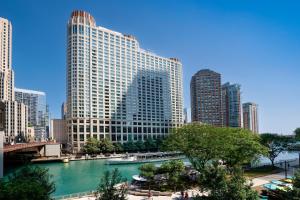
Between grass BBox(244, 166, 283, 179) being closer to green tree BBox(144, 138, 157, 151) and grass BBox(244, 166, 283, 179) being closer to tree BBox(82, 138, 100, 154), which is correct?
tree BBox(82, 138, 100, 154)

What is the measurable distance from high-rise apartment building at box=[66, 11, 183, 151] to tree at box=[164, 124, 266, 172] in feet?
369

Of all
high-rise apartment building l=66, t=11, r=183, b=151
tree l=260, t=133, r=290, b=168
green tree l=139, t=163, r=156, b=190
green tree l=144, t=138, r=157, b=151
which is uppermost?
high-rise apartment building l=66, t=11, r=183, b=151

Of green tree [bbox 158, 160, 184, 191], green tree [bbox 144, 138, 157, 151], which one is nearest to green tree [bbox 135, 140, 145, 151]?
green tree [bbox 144, 138, 157, 151]

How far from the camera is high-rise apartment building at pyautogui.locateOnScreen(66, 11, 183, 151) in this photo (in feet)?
532

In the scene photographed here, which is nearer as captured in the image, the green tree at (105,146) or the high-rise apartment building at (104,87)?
the green tree at (105,146)

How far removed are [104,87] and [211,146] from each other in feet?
425

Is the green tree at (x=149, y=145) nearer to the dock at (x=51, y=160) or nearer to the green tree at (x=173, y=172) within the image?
the dock at (x=51, y=160)

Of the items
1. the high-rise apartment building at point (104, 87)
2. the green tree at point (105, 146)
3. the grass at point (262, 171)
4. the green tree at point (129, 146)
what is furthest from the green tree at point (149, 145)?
the grass at point (262, 171)

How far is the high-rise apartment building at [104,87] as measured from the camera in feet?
532

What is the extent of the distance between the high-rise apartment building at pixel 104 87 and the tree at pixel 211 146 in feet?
369

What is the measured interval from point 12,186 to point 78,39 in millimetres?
155022

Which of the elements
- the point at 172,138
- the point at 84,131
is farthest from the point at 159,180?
the point at 84,131

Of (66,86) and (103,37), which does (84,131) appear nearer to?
(66,86)

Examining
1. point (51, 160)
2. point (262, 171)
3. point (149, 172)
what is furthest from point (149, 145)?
point (149, 172)
